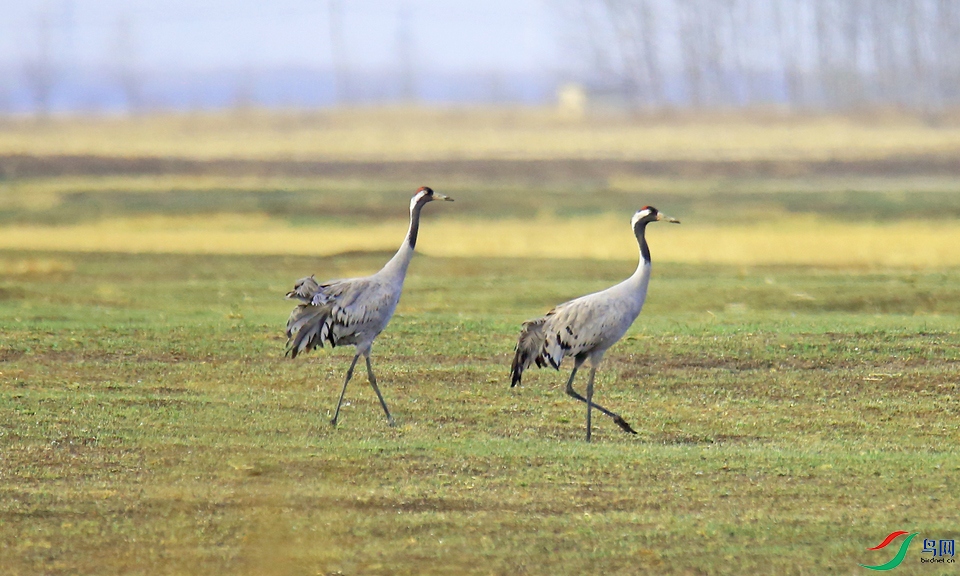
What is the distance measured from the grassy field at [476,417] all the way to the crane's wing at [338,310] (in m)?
0.73

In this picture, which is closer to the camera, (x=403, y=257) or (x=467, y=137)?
(x=403, y=257)

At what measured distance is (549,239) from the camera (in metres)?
32.2

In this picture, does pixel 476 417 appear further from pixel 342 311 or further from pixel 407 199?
pixel 407 199

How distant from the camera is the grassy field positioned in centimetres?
864

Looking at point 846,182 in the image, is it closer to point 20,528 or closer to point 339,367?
point 339,367

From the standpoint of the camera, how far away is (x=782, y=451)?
1111cm

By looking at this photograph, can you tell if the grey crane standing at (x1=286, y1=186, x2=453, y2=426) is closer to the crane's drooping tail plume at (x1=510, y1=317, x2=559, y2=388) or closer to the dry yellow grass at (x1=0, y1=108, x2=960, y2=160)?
the crane's drooping tail plume at (x1=510, y1=317, x2=559, y2=388)

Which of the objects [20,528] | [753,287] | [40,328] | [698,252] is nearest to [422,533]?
[20,528]

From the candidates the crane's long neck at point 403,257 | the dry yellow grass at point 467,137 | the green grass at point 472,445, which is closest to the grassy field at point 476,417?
the green grass at point 472,445

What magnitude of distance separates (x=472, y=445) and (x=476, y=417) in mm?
1224

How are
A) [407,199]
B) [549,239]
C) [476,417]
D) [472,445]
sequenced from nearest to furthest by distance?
[472,445]
[476,417]
[549,239]
[407,199]

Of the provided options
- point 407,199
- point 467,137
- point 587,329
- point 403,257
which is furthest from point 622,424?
point 467,137

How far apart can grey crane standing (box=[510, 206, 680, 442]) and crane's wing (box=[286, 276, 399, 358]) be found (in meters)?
1.21

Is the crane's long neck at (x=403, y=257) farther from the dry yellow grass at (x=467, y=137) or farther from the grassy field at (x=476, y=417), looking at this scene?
the dry yellow grass at (x=467, y=137)
